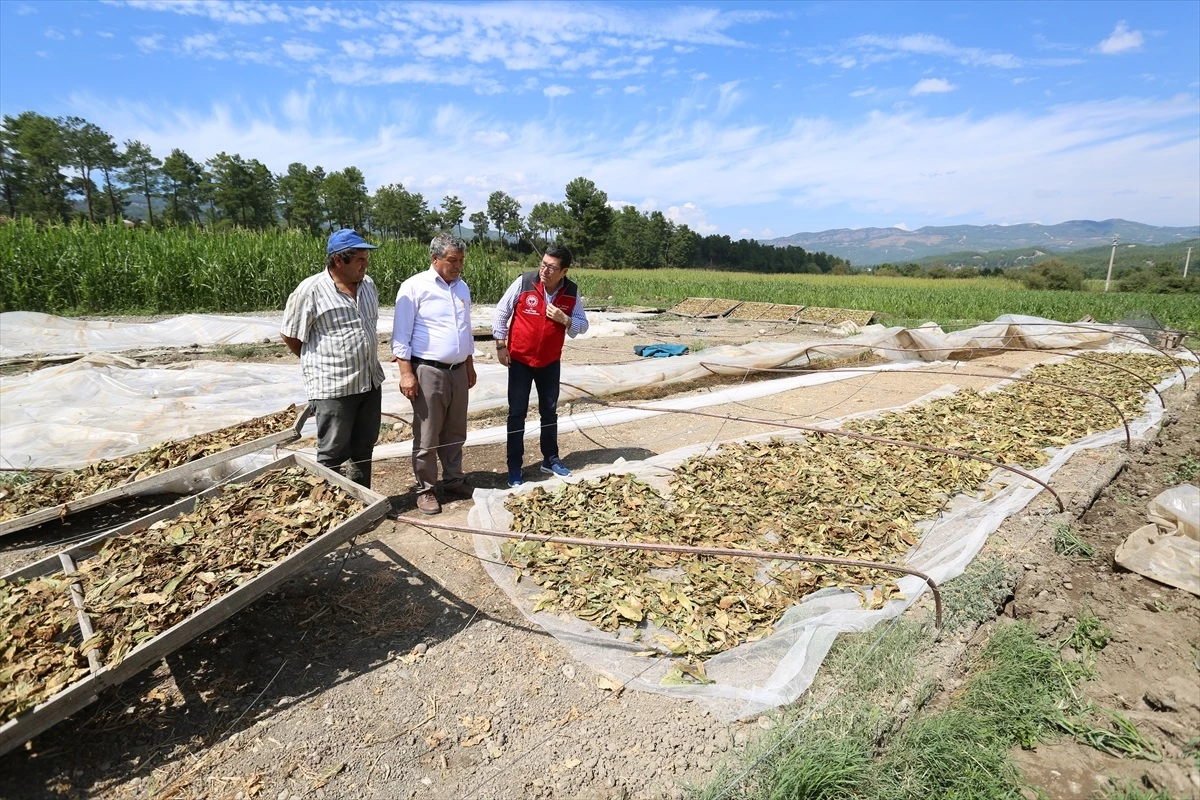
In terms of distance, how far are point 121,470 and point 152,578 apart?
76.4 inches

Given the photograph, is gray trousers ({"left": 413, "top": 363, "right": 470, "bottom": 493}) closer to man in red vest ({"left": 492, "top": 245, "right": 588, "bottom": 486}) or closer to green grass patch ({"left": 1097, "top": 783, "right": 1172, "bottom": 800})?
man in red vest ({"left": 492, "top": 245, "right": 588, "bottom": 486})

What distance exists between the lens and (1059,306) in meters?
18.3

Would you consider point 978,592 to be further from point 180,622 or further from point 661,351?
point 661,351

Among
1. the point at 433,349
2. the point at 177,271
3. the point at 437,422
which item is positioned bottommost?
the point at 437,422

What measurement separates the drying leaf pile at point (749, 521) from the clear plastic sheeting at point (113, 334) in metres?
7.52

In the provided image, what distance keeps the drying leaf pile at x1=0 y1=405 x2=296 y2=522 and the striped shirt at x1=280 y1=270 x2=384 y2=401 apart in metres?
1.24

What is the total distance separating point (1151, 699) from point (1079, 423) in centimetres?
453

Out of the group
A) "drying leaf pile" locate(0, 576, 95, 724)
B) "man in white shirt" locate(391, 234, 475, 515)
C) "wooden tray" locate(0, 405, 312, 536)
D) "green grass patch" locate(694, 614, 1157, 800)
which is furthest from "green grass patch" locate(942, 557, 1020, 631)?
"wooden tray" locate(0, 405, 312, 536)

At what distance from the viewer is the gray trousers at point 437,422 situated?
3.85 m

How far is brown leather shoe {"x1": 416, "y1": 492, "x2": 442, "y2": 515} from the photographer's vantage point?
4.01 m

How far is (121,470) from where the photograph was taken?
12.6 feet

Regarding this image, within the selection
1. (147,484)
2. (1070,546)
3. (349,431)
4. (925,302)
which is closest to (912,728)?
(1070,546)

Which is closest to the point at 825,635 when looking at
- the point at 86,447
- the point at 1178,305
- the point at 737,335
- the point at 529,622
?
the point at 529,622

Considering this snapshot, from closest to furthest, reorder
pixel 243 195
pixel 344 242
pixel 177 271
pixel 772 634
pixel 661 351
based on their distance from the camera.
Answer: pixel 772 634
pixel 344 242
pixel 661 351
pixel 177 271
pixel 243 195
